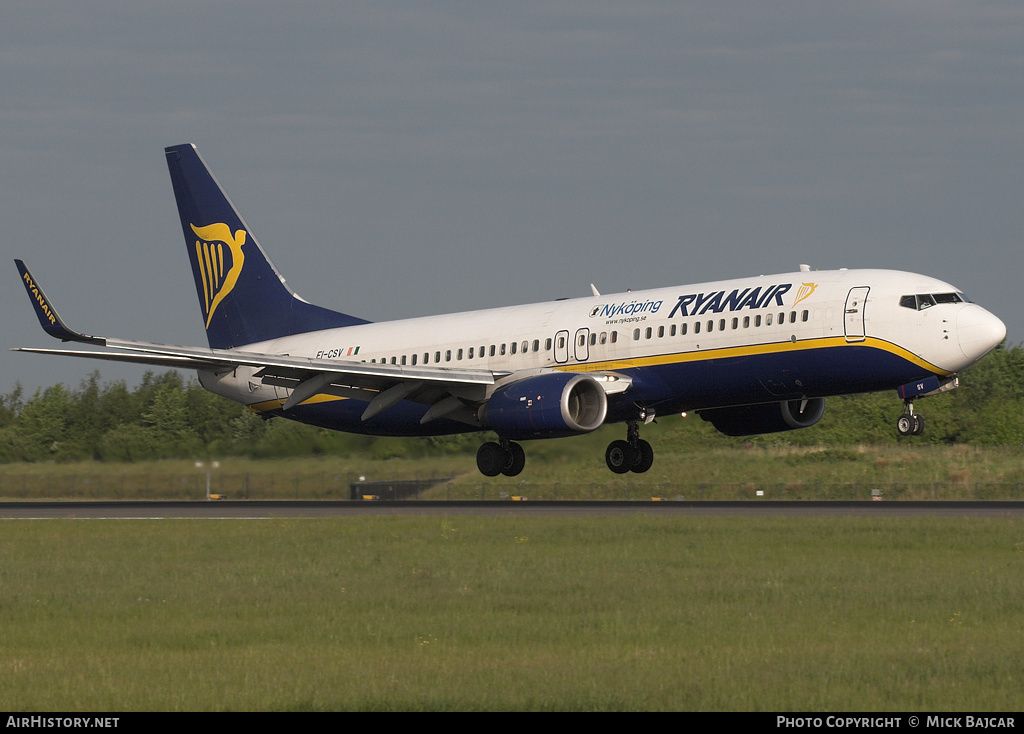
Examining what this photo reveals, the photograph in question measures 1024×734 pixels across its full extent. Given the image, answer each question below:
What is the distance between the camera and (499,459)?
136 feet

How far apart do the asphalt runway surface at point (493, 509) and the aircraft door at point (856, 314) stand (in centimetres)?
488

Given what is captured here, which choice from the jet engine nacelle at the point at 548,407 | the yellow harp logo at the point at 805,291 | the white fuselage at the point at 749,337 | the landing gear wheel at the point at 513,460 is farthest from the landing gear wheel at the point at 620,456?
the yellow harp logo at the point at 805,291

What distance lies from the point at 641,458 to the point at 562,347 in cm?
473

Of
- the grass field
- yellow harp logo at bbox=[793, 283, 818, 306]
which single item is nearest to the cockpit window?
yellow harp logo at bbox=[793, 283, 818, 306]

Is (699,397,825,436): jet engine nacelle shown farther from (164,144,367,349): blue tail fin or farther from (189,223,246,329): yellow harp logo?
(189,223,246,329): yellow harp logo

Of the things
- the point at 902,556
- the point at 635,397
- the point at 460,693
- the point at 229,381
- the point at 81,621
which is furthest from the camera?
the point at 229,381

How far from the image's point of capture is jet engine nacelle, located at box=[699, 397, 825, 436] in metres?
41.1

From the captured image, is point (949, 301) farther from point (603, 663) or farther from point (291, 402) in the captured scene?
point (603, 663)

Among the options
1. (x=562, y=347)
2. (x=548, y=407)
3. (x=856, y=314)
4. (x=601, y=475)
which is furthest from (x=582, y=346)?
(x=601, y=475)

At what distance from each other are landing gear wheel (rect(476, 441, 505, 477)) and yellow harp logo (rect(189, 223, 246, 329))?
13.9 metres

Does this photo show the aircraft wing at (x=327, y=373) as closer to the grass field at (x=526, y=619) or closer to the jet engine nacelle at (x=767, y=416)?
the jet engine nacelle at (x=767, y=416)

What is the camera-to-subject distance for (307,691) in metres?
14.1

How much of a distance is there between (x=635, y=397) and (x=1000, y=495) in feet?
58.1
